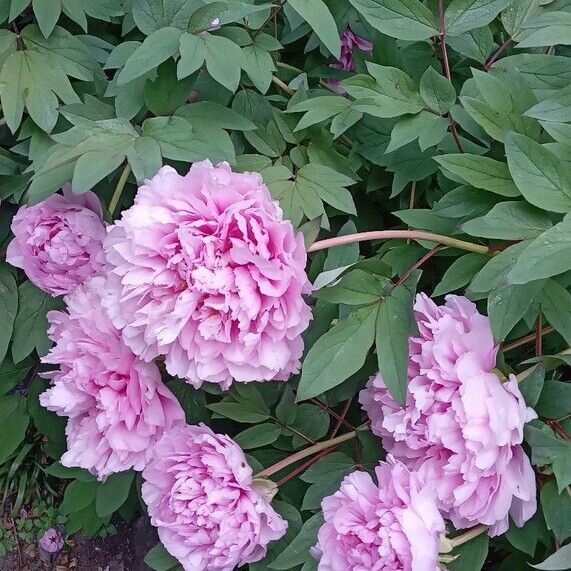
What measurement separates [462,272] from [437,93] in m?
0.27

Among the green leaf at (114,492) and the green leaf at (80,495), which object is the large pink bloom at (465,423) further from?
the green leaf at (80,495)

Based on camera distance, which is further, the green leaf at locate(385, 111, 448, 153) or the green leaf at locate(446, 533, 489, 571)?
the green leaf at locate(385, 111, 448, 153)

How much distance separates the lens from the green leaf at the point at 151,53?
91 cm

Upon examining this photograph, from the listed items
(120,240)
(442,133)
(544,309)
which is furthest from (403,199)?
(120,240)

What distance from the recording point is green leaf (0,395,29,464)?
1301 mm

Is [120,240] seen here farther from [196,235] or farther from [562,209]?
[562,209]

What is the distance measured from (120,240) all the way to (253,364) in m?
0.21

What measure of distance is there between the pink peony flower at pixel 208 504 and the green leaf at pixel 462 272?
0.33m

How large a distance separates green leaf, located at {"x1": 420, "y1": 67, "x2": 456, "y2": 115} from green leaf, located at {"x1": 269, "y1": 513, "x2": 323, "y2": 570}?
0.57 meters

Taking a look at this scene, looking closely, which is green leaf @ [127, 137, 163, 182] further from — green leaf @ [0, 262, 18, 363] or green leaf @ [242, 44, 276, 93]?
green leaf @ [0, 262, 18, 363]

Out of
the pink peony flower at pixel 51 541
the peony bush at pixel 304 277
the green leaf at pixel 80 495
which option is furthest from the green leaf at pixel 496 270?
the pink peony flower at pixel 51 541

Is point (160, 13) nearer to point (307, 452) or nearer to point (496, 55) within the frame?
point (496, 55)

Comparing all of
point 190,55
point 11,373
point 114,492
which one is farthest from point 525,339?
point 11,373

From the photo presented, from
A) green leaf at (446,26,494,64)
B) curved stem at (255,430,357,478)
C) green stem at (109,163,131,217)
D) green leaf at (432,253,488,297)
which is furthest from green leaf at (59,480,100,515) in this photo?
green leaf at (446,26,494,64)
